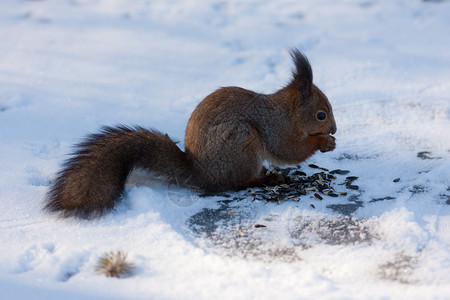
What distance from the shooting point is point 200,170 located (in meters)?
2.95

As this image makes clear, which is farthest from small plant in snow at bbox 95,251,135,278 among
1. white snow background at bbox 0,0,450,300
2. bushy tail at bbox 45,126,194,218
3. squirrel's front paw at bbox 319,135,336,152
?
squirrel's front paw at bbox 319,135,336,152

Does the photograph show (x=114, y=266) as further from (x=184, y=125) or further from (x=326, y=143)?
(x=184, y=125)

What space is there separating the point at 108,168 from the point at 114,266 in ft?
2.16

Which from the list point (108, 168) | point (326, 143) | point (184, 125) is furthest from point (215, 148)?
point (184, 125)

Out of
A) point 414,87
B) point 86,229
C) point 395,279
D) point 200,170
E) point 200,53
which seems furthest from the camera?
point 200,53

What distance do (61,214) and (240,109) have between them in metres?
1.08

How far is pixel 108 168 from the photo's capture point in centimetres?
270

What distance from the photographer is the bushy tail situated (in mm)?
2605

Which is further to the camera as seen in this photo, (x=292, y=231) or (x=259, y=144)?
(x=259, y=144)

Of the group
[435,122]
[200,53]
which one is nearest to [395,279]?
[435,122]

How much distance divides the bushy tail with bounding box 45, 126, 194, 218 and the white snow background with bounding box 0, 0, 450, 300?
8cm

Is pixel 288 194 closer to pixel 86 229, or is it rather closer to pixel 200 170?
pixel 200 170

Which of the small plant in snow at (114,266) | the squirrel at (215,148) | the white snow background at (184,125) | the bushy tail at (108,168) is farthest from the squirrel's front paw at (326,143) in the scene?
the small plant in snow at (114,266)

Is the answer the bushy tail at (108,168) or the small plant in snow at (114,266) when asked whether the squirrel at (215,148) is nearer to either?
the bushy tail at (108,168)
